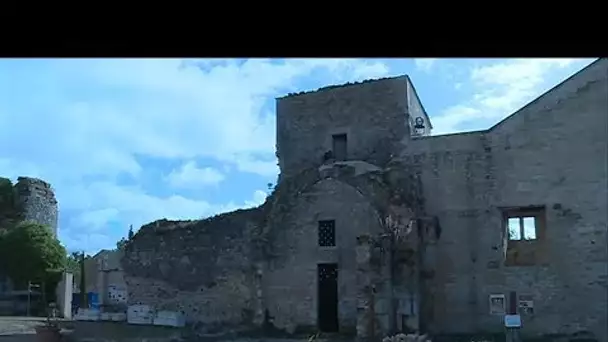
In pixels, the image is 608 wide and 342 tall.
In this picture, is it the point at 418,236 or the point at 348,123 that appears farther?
the point at 348,123

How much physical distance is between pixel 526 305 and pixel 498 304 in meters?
0.76

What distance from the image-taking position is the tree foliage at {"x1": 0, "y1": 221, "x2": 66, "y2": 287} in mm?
35188

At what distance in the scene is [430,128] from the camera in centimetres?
2969

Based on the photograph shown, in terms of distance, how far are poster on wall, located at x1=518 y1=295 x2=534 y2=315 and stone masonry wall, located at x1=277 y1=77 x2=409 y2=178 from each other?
236 inches

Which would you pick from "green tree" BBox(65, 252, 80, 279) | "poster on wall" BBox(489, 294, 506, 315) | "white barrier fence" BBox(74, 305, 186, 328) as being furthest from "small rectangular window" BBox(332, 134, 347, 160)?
"green tree" BBox(65, 252, 80, 279)

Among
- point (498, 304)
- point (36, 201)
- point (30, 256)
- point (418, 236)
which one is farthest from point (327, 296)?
point (36, 201)

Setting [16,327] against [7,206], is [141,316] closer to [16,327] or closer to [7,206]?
[16,327]

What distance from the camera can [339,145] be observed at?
88.8ft

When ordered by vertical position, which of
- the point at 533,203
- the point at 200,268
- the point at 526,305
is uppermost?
the point at 533,203

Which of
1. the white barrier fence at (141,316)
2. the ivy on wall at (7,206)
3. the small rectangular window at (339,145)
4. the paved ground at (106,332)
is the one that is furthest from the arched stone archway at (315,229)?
the ivy on wall at (7,206)

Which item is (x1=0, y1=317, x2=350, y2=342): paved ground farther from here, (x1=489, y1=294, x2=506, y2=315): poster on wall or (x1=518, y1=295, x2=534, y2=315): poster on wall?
(x1=518, y1=295, x2=534, y2=315): poster on wall

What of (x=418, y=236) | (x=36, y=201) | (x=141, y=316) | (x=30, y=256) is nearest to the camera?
(x=418, y=236)

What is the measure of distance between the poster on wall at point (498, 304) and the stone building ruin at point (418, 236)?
0.13 ft
